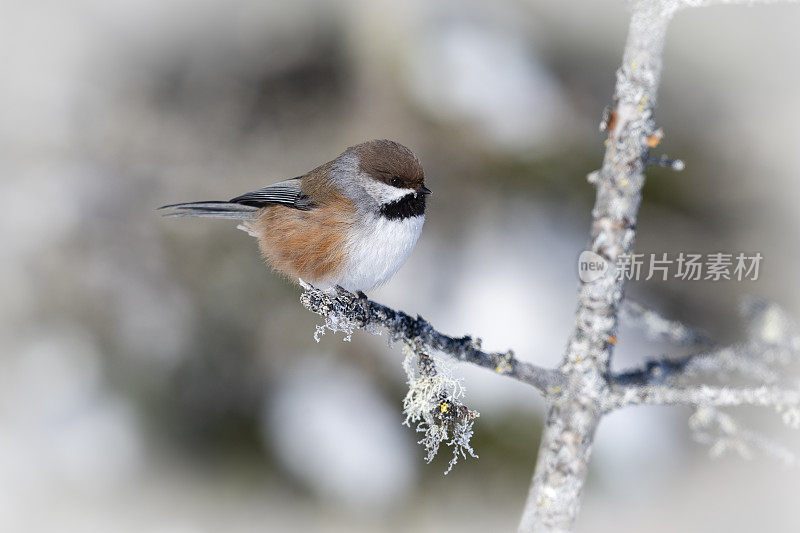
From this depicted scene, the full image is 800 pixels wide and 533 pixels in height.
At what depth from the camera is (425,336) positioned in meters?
1.53

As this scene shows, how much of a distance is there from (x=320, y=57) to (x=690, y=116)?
7.68 feet

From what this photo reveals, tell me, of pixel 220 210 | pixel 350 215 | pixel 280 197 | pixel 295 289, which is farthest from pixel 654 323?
pixel 295 289

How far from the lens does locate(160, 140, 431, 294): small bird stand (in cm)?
206

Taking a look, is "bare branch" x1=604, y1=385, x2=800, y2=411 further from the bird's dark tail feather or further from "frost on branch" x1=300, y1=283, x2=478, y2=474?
the bird's dark tail feather

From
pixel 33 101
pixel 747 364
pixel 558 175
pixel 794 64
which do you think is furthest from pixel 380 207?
pixel 33 101

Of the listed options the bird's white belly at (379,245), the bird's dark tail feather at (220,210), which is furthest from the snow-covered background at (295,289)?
the bird's white belly at (379,245)

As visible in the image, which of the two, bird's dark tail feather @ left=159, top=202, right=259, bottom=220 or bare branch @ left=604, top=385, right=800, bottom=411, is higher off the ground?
bird's dark tail feather @ left=159, top=202, right=259, bottom=220

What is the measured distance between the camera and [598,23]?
3479 millimetres

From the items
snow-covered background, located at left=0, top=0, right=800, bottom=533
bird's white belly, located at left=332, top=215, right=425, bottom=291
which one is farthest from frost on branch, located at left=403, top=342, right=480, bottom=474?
snow-covered background, located at left=0, top=0, right=800, bottom=533

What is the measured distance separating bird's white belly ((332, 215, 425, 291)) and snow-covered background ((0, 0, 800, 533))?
1.41 m

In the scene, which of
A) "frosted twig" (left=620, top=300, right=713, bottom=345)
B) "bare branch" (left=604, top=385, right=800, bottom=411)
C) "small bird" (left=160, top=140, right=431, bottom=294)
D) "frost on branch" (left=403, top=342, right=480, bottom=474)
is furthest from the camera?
"small bird" (left=160, top=140, right=431, bottom=294)

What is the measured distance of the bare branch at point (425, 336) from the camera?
1.50 meters

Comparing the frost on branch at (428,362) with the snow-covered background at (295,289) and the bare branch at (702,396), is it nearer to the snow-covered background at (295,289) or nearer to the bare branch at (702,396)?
the bare branch at (702,396)

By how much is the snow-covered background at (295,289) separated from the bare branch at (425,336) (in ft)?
6.08
